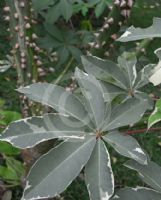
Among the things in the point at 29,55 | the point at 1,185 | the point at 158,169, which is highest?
Result: the point at 29,55

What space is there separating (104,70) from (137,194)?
266 mm

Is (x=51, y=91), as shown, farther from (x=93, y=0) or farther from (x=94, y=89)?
(x=93, y=0)

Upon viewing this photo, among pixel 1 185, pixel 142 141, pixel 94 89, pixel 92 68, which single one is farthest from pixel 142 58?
pixel 142 141

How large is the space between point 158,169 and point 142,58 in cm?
37

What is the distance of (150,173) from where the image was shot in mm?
913

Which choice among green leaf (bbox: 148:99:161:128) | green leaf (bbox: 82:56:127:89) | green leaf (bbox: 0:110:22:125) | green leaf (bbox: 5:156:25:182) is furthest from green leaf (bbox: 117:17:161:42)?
green leaf (bbox: 5:156:25:182)

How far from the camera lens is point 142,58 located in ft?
3.92

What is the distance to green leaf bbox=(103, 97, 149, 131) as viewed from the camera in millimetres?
856

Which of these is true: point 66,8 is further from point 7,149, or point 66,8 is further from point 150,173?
point 150,173

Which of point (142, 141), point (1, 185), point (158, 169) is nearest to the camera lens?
point (158, 169)

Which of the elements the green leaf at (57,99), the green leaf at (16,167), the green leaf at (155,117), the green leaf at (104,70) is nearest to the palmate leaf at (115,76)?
the green leaf at (104,70)

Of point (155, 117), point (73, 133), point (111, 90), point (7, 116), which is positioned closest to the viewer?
point (155, 117)

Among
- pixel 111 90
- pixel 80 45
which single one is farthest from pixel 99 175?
pixel 80 45

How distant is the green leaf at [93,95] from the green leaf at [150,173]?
0.38ft
